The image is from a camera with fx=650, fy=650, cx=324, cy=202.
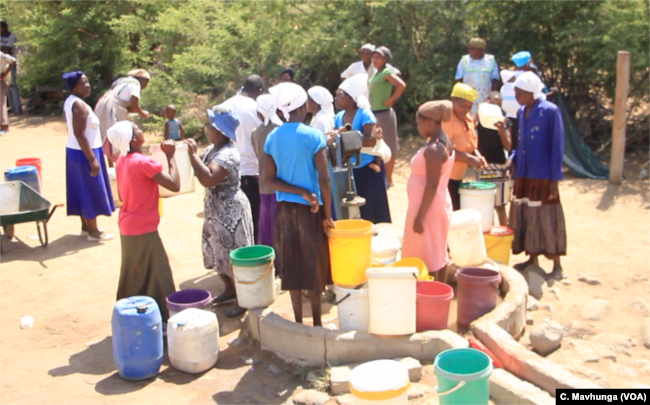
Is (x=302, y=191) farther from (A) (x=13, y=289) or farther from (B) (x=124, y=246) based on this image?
(A) (x=13, y=289)

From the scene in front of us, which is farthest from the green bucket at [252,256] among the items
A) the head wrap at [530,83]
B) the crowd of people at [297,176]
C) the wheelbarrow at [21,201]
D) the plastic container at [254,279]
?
the wheelbarrow at [21,201]

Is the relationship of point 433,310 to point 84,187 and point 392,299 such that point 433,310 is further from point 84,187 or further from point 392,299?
point 84,187

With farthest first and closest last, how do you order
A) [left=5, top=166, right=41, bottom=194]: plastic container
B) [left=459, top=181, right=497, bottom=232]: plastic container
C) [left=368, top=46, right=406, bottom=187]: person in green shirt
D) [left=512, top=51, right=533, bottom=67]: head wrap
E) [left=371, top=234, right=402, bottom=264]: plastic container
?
[left=368, top=46, right=406, bottom=187]: person in green shirt → [left=512, top=51, right=533, bottom=67]: head wrap → [left=5, top=166, right=41, bottom=194]: plastic container → [left=459, top=181, right=497, bottom=232]: plastic container → [left=371, top=234, right=402, bottom=264]: plastic container

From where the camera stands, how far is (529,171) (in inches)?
248

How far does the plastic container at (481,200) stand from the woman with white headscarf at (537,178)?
394 mm

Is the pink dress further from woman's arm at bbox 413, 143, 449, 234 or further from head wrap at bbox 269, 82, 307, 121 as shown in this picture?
head wrap at bbox 269, 82, 307, 121

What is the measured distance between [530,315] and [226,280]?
2.67 m

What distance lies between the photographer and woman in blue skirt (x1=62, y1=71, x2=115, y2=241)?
7.32 meters

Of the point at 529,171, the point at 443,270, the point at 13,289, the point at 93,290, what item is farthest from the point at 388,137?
the point at 13,289

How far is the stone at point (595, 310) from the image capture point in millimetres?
5542

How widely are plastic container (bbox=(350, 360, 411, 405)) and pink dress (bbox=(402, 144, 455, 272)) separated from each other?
1651 millimetres

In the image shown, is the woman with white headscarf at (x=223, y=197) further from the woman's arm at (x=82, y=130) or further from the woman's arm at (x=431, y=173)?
the woman's arm at (x=82, y=130)

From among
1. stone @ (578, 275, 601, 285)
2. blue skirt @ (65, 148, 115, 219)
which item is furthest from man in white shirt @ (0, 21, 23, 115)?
stone @ (578, 275, 601, 285)

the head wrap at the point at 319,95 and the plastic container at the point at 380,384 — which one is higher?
the head wrap at the point at 319,95
